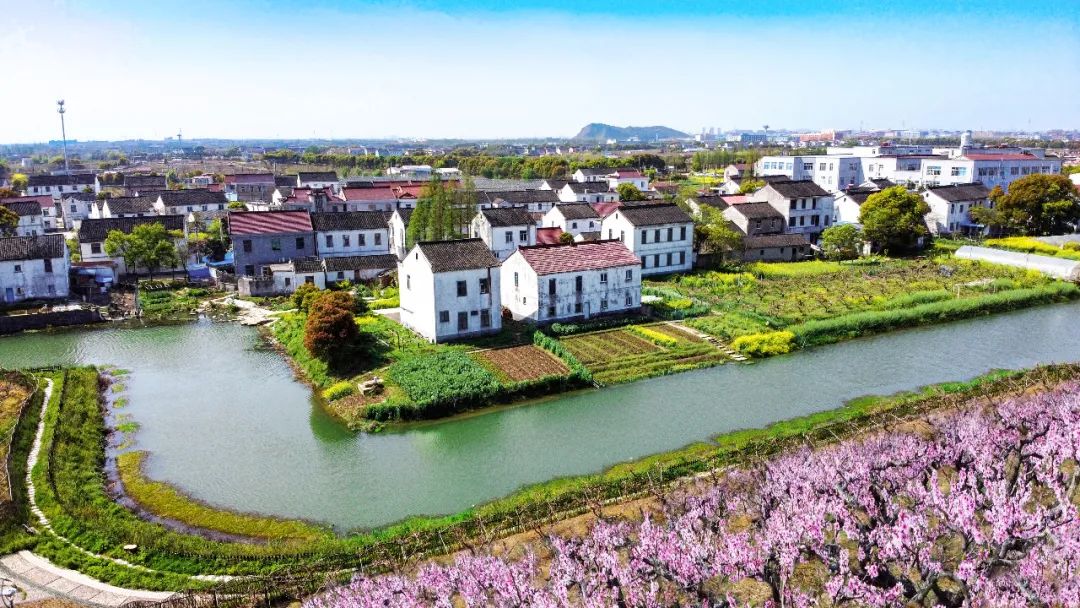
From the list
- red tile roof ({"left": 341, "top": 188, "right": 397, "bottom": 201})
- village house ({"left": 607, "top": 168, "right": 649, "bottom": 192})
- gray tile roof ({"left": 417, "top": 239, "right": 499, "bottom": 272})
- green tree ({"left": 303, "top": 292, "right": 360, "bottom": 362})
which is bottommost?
green tree ({"left": 303, "top": 292, "right": 360, "bottom": 362})

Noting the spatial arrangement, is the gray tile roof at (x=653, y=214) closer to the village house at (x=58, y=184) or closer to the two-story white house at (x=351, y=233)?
the two-story white house at (x=351, y=233)

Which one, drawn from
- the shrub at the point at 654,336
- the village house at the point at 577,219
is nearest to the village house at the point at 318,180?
the village house at the point at 577,219

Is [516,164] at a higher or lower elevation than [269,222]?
higher

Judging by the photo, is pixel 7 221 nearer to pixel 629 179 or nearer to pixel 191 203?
pixel 191 203

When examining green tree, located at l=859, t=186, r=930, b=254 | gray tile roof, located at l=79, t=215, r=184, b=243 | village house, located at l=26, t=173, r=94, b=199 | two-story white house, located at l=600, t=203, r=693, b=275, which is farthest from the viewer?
village house, located at l=26, t=173, r=94, b=199

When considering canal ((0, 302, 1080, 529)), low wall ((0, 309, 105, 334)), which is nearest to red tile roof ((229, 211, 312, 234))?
low wall ((0, 309, 105, 334))

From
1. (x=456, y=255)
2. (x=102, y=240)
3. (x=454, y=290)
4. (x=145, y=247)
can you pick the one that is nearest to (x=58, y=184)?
(x=102, y=240)

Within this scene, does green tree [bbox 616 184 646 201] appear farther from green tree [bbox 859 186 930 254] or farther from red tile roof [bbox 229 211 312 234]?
red tile roof [bbox 229 211 312 234]
